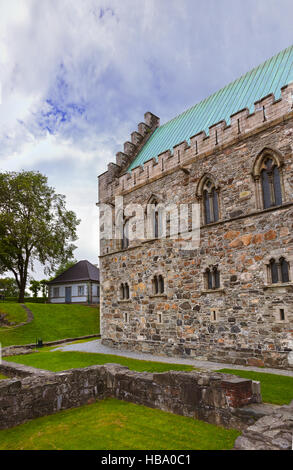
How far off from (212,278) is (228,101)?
10634 millimetres

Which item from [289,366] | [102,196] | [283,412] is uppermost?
[102,196]

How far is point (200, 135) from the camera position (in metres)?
16.9

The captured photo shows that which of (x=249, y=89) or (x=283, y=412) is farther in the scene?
(x=249, y=89)

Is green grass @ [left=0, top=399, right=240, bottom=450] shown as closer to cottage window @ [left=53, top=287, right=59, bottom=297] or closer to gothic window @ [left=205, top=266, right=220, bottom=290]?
gothic window @ [left=205, top=266, right=220, bottom=290]

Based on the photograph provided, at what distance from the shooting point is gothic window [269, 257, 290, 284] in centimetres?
1283

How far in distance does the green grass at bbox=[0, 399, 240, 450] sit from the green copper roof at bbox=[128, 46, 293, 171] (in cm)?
1479

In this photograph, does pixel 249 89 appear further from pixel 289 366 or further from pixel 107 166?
pixel 289 366

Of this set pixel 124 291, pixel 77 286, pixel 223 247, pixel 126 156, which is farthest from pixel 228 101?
pixel 77 286

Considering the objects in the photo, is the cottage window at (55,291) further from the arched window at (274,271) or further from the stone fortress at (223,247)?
the arched window at (274,271)


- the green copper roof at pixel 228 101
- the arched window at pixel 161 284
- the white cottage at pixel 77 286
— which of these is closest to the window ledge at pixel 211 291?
the arched window at pixel 161 284
